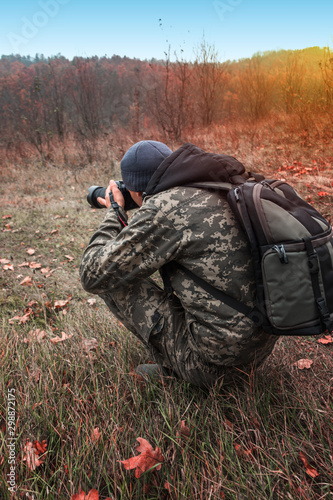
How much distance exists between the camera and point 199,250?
1.29 meters

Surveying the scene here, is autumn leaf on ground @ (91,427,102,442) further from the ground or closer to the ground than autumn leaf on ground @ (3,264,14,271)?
further from the ground

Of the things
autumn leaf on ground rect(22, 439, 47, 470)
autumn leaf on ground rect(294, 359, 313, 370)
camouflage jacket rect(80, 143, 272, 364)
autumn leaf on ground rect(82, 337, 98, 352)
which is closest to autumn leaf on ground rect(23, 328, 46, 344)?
autumn leaf on ground rect(82, 337, 98, 352)

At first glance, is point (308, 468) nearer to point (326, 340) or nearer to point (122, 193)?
point (326, 340)

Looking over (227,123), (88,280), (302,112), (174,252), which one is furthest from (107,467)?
(227,123)

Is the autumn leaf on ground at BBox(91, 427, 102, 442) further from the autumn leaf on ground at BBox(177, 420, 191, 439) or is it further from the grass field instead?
the autumn leaf on ground at BBox(177, 420, 191, 439)

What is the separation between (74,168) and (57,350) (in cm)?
761

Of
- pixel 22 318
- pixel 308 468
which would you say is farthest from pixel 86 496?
pixel 22 318

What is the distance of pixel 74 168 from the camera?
8.79 metres

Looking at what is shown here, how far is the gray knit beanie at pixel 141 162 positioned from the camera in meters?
1.62

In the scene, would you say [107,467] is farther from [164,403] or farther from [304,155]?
[304,155]

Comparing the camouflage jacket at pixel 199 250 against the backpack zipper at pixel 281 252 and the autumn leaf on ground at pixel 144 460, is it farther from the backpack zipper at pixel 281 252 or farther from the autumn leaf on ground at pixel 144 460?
the autumn leaf on ground at pixel 144 460

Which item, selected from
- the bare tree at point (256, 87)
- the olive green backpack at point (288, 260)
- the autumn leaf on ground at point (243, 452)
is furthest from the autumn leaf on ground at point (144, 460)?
the bare tree at point (256, 87)

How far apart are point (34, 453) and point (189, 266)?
940 mm

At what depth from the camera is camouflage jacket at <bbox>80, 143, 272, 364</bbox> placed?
50.2 inches
